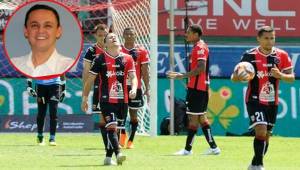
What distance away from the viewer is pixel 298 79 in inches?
967

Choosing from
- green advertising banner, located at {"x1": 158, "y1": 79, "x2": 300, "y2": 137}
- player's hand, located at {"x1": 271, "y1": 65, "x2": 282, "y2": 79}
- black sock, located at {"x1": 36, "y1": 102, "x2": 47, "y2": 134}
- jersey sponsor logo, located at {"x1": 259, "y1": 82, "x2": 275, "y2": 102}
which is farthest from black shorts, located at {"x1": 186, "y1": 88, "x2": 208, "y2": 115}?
green advertising banner, located at {"x1": 158, "y1": 79, "x2": 300, "y2": 137}

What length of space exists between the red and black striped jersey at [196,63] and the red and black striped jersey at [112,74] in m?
1.83

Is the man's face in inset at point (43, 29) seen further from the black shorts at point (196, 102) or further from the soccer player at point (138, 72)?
the black shorts at point (196, 102)

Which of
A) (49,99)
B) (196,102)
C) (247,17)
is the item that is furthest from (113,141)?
(247,17)

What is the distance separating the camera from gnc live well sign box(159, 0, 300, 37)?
2898 cm

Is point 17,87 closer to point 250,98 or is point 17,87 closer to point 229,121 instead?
point 229,121

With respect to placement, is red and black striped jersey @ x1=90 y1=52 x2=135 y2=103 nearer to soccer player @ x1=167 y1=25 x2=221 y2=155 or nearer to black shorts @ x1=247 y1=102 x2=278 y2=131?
soccer player @ x1=167 y1=25 x2=221 y2=155

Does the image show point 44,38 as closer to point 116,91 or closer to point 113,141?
point 116,91

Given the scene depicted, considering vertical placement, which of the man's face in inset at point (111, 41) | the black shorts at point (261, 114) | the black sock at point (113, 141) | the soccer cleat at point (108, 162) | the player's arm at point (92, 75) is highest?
the man's face in inset at point (111, 41)

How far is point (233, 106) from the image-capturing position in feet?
79.5

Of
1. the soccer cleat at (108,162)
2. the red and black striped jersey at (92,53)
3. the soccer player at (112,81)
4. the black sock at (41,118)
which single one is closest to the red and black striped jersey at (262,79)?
the soccer player at (112,81)

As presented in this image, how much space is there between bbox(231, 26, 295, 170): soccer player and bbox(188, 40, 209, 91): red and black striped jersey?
114 inches

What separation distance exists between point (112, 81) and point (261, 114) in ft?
8.08

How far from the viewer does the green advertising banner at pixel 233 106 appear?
24.1 metres
